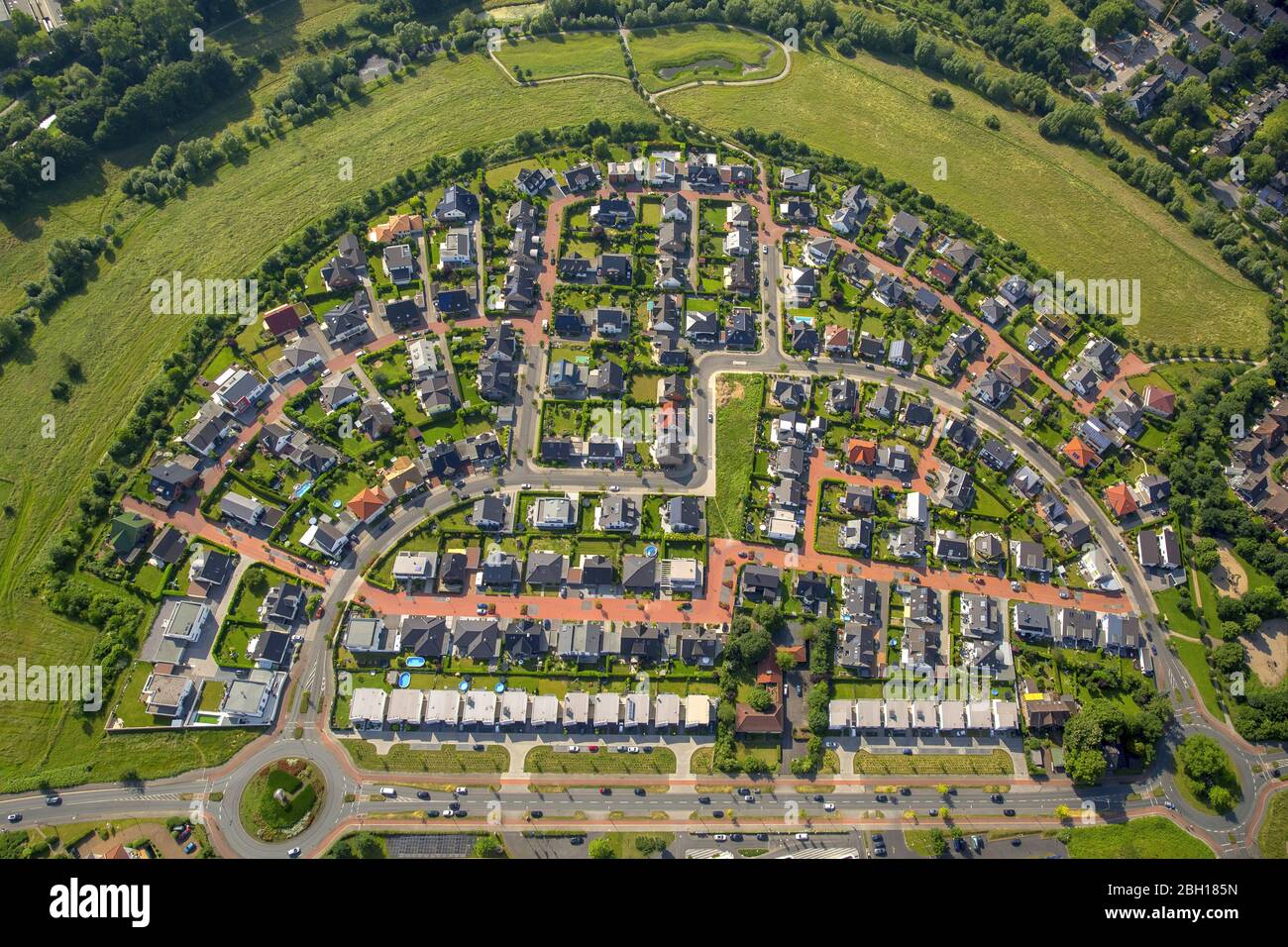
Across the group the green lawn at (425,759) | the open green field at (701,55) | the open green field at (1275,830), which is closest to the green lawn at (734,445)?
the green lawn at (425,759)

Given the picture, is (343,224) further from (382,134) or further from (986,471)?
(986,471)

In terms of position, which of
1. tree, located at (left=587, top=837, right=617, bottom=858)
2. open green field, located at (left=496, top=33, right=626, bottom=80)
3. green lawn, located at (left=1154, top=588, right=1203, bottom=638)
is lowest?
tree, located at (left=587, top=837, right=617, bottom=858)

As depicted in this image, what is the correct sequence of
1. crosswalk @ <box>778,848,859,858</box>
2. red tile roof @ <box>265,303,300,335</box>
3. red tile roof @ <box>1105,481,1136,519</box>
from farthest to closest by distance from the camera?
red tile roof @ <box>265,303,300,335</box>, red tile roof @ <box>1105,481,1136,519</box>, crosswalk @ <box>778,848,859,858</box>

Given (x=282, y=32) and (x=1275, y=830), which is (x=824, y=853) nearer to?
(x=1275, y=830)

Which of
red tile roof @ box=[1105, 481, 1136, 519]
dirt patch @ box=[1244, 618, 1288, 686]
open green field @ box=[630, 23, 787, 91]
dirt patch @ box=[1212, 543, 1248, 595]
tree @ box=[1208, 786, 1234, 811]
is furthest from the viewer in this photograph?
open green field @ box=[630, 23, 787, 91]

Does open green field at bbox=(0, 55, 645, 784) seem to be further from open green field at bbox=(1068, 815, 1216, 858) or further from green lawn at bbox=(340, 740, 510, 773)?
open green field at bbox=(1068, 815, 1216, 858)

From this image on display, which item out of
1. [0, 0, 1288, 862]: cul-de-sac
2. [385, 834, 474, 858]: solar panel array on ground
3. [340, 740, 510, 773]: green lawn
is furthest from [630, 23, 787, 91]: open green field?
[385, 834, 474, 858]: solar panel array on ground

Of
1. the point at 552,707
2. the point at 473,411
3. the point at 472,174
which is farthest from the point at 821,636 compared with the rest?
the point at 472,174
